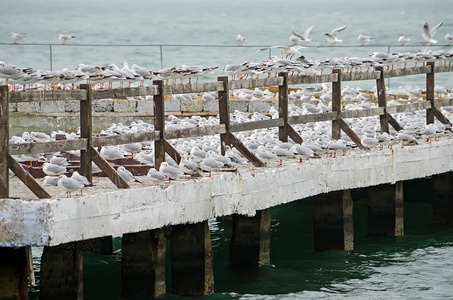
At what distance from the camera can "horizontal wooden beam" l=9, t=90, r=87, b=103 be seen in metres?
13.2

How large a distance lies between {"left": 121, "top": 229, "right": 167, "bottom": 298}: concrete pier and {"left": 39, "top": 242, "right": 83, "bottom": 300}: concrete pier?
3.97 feet

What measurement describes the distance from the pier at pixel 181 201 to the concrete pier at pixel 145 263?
14 millimetres

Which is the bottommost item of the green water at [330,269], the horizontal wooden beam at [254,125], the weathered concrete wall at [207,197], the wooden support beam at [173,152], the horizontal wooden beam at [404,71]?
the green water at [330,269]

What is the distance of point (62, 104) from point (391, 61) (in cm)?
799

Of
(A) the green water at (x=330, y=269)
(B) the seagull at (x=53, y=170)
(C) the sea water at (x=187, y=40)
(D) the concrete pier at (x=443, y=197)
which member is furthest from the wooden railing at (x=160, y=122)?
(C) the sea water at (x=187, y=40)

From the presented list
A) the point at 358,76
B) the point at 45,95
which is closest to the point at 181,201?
the point at 45,95

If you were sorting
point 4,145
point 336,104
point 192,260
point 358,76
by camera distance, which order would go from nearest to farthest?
point 4,145 → point 192,260 → point 336,104 → point 358,76

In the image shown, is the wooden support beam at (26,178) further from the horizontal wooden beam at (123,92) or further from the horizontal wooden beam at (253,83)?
the horizontal wooden beam at (253,83)

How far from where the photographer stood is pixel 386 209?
18875 mm

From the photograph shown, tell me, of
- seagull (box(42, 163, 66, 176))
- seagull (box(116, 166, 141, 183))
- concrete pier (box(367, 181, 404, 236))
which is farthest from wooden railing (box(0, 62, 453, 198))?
concrete pier (box(367, 181, 404, 236))

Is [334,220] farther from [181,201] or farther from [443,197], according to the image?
[181,201]

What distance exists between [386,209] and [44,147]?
24.0 ft

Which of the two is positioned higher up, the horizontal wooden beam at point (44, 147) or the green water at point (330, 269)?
the horizontal wooden beam at point (44, 147)

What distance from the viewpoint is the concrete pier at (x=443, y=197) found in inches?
797
